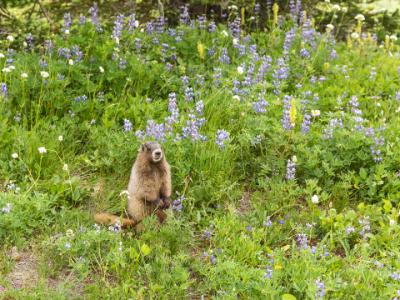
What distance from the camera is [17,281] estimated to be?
446cm

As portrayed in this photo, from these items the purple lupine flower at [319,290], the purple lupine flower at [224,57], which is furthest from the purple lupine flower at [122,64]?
the purple lupine flower at [319,290]

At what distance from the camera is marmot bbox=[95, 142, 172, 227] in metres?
4.96

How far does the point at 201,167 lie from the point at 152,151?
0.83 meters

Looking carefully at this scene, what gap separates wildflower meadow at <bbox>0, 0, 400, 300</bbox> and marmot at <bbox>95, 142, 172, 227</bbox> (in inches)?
6.5

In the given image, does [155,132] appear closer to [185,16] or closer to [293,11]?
[185,16]

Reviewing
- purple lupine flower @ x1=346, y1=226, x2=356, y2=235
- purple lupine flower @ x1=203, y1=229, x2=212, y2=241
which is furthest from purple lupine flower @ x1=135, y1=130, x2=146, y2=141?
purple lupine flower @ x1=346, y1=226, x2=356, y2=235

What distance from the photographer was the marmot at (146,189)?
16.3 ft

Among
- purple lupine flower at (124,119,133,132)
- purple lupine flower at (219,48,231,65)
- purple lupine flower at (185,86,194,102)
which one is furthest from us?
purple lupine flower at (219,48,231,65)

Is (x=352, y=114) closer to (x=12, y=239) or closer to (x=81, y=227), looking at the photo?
(x=81, y=227)

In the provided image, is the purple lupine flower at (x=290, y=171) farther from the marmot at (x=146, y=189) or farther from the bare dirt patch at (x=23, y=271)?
the bare dirt patch at (x=23, y=271)

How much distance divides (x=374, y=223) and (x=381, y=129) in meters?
1.22

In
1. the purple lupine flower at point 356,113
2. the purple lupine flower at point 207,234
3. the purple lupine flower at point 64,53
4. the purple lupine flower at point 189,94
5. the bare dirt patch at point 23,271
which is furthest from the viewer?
the purple lupine flower at point 64,53

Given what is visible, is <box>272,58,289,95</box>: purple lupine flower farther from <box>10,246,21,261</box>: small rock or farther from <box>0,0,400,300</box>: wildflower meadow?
<box>10,246,21,261</box>: small rock

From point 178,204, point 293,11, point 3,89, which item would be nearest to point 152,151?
point 178,204
